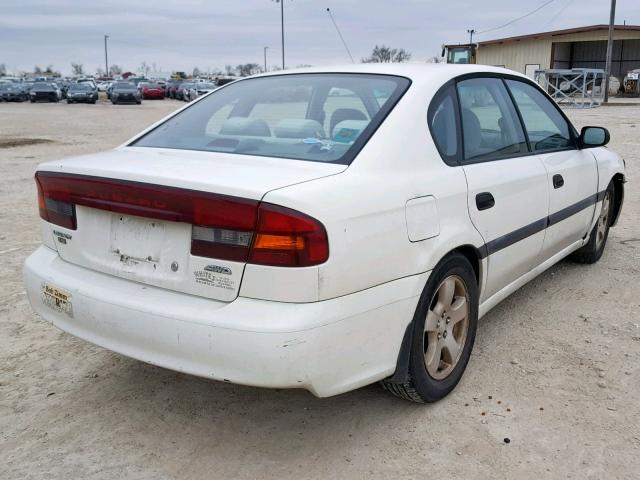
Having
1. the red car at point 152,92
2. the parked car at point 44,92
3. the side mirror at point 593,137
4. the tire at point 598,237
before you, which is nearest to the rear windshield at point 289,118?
the side mirror at point 593,137

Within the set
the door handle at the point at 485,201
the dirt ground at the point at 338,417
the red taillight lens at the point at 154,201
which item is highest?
the red taillight lens at the point at 154,201

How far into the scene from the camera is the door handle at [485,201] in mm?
3162

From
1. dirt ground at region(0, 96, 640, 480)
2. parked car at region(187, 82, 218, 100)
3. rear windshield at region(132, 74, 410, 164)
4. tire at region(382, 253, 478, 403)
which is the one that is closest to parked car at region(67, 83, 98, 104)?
parked car at region(187, 82, 218, 100)

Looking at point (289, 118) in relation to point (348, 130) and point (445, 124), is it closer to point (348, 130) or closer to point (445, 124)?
point (348, 130)

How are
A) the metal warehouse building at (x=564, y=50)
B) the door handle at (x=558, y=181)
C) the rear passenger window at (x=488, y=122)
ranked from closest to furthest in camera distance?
the rear passenger window at (x=488, y=122) < the door handle at (x=558, y=181) < the metal warehouse building at (x=564, y=50)

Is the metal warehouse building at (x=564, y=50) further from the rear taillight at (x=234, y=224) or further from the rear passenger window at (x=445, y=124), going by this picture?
the rear taillight at (x=234, y=224)

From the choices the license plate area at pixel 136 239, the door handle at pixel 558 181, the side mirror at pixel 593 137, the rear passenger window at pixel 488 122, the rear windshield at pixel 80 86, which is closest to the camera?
the license plate area at pixel 136 239

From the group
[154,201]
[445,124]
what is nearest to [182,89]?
[445,124]

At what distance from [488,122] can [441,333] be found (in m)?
1.25

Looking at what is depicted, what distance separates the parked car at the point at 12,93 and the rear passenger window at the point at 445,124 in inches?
1931

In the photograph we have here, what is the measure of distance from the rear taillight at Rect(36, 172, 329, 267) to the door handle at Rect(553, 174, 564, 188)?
7.14ft

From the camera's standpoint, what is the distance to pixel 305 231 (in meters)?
2.31

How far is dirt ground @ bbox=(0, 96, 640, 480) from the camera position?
2623 millimetres

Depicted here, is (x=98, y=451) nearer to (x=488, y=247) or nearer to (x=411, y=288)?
(x=411, y=288)
